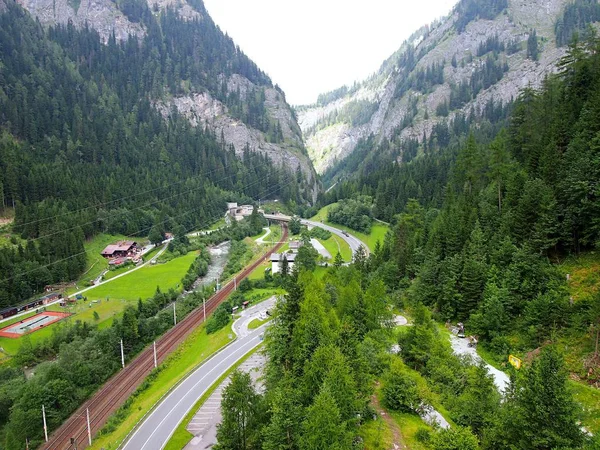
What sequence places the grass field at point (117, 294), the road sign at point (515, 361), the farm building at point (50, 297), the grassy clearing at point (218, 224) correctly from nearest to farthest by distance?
the road sign at point (515, 361) → the grass field at point (117, 294) → the farm building at point (50, 297) → the grassy clearing at point (218, 224)

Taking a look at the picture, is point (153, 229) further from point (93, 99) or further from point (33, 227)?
point (93, 99)

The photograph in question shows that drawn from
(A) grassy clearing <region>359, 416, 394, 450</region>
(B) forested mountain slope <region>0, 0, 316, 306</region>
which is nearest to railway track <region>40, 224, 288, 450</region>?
(A) grassy clearing <region>359, 416, 394, 450</region>

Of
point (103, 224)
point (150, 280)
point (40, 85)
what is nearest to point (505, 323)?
point (150, 280)

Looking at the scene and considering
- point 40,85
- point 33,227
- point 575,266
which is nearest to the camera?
point 575,266

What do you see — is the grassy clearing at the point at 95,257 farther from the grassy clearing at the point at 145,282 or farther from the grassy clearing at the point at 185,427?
the grassy clearing at the point at 185,427

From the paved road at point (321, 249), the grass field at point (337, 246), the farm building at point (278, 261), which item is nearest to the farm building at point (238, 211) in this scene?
the paved road at point (321, 249)
